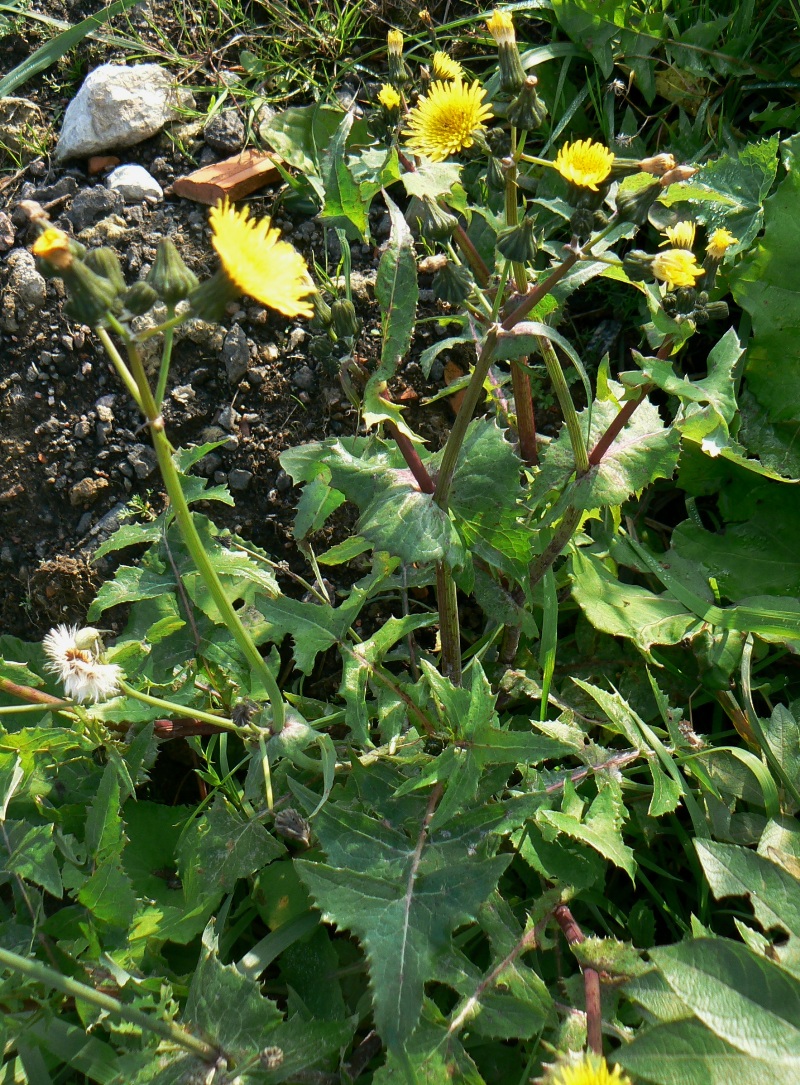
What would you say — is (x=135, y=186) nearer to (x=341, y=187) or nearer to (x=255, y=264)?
(x=341, y=187)

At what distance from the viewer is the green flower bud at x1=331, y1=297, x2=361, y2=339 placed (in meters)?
1.91

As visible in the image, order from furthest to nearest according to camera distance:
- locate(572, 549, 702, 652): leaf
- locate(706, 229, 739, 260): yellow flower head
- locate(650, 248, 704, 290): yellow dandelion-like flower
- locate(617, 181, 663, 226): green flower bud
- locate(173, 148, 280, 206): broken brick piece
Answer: locate(173, 148, 280, 206): broken brick piece → locate(572, 549, 702, 652): leaf → locate(706, 229, 739, 260): yellow flower head → locate(650, 248, 704, 290): yellow dandelion-like flower → locate(617, 181, 663, 226): green flower bud

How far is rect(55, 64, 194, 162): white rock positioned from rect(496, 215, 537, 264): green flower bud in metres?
2.12

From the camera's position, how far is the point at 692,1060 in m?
1.48

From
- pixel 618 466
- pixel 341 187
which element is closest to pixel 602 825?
pixel 618 466

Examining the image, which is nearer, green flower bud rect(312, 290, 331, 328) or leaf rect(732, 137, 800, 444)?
green flower bud rect(312, 290, 331, 328)

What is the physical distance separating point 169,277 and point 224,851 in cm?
141

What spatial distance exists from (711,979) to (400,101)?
2.05 m

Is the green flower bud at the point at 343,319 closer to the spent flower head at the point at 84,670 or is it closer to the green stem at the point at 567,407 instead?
the green stem at the point at 567,407

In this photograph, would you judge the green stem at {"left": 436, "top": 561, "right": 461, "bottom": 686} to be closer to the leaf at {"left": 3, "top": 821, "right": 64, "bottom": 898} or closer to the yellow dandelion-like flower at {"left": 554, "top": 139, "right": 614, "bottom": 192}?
the yellow dandelion-like flower at {"left": 554, "top": 139, "right": 614, "bottom": 192}

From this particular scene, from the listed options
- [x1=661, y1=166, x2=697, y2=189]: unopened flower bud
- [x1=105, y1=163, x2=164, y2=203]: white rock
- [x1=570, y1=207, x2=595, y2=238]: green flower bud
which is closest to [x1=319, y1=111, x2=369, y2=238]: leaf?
[x1=570, y1=207, x2=595, y2=238]: green flower bud

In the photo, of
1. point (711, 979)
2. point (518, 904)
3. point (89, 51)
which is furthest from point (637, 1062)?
point (89, 51)

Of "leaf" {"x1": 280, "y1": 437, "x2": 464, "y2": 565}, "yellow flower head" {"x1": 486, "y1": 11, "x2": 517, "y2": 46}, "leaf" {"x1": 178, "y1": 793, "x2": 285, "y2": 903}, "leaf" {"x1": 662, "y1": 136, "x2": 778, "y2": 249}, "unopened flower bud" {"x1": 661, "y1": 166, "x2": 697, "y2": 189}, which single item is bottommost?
"leaf" {"x1": 178, "y1": 793, "x2": 285, "y2": 903}

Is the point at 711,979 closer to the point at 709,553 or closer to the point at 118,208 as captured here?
the point at 709,553
